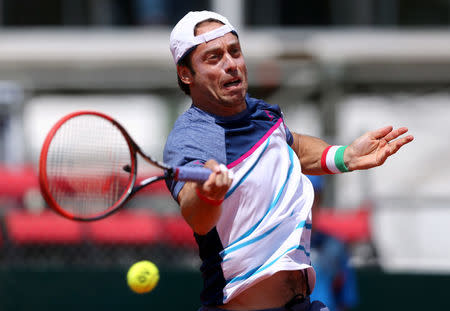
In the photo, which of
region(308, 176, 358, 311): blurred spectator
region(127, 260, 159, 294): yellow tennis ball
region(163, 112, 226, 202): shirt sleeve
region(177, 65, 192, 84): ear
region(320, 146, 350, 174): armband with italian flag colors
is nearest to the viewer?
region(163, 112, 226, 202): shirt sleeve

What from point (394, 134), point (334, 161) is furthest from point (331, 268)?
point (394, 134)

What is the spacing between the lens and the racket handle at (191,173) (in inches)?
113

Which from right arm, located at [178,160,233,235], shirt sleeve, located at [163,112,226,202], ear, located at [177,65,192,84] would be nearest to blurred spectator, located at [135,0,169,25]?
ear, located at [177,65,192,84]

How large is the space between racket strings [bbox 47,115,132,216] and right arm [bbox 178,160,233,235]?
1.35 ft

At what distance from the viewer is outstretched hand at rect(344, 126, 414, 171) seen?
336 centimetres

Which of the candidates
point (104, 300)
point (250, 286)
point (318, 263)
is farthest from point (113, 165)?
point (104, 300)

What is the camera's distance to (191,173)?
114 inches

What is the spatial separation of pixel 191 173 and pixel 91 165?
2.76ft

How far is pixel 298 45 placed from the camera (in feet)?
42.2

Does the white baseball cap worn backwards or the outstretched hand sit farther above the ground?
the white baseball cap worn backwards

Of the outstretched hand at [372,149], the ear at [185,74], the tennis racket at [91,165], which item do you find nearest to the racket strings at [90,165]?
the tennis racket at [91,165]

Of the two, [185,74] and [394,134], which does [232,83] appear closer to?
[185,74]

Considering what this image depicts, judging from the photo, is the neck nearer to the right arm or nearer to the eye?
the eye

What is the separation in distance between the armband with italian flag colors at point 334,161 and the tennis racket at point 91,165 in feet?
2.63
